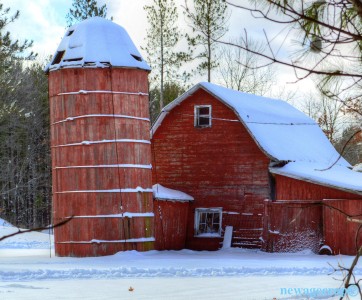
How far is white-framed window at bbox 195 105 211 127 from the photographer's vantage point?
26781 millimetres

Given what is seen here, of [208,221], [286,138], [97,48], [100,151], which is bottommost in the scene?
[208,221]

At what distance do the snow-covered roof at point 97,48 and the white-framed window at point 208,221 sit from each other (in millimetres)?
5345

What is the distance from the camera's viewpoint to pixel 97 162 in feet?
74.2

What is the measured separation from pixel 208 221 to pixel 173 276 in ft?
29.6

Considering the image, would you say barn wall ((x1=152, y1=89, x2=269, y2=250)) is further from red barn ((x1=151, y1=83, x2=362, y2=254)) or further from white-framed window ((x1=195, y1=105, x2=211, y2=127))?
white-framed window ((x1=195, y1=105, x2=211, y2=127))

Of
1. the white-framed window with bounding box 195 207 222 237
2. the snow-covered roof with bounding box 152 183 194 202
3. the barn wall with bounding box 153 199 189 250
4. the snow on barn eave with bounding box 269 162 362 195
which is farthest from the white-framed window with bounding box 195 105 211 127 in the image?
the snow on barn eave with bounding box 269 162 362 195

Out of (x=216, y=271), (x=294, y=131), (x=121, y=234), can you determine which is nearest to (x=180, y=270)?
(x=216, y=271)

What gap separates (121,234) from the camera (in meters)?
22.7

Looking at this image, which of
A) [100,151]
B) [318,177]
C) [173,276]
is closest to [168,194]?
[100,151]

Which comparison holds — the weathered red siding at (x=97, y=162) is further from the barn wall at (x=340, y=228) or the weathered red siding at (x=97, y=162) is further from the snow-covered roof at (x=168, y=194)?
the barn wall at (x=340, y=228)

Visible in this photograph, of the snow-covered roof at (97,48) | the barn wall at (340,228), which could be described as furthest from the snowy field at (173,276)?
the snow-covered roof at (97,48)

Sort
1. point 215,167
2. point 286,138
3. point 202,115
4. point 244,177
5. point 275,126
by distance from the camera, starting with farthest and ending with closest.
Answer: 1. point 275,126
2. point 286,138
3. point 202,115
4. point 215,167
5. point 244,177

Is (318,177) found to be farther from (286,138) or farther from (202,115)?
(202,115)

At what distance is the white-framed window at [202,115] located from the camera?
26.8 meters
